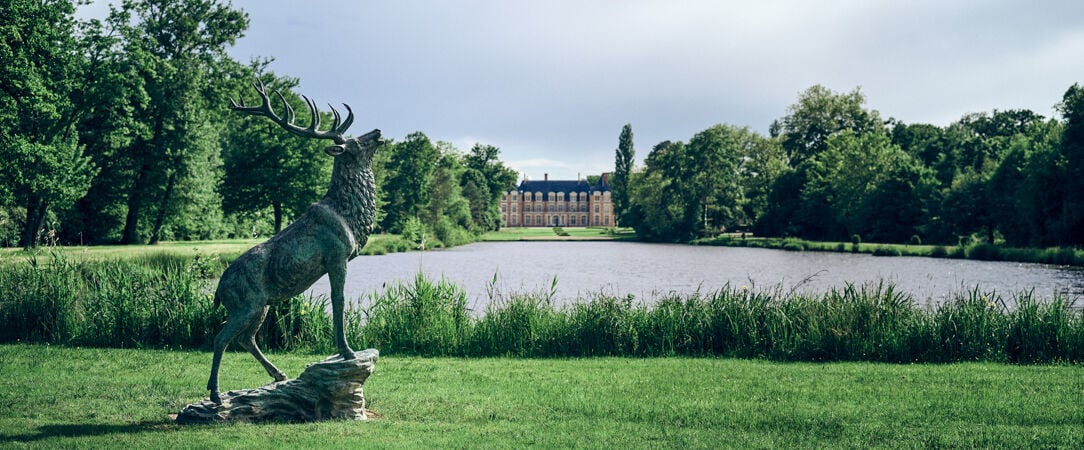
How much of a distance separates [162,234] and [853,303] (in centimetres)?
3803

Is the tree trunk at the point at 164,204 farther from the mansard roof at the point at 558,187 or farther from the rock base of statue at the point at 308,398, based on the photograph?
the mansard roof at the point at 558,187

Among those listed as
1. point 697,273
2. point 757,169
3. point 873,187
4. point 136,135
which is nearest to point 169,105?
point 136,135

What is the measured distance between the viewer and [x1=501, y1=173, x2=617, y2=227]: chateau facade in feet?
423

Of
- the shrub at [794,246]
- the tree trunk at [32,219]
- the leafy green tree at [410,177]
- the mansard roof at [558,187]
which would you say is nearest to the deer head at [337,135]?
the tree trunk at [32,219]

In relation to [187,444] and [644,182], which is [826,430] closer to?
[187,444]

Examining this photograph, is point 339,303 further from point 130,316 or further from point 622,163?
point 622,163

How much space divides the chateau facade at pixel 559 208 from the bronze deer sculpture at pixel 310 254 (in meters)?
122

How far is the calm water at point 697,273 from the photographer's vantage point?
77.2 ft

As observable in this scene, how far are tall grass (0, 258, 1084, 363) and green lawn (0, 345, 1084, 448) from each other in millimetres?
659

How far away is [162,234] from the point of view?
39844mm

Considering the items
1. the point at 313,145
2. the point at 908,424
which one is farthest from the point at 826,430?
the point at 313,145

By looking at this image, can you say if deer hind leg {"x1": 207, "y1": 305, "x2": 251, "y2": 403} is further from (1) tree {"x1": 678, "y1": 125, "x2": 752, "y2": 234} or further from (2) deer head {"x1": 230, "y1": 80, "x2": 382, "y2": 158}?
(1) tree {"x1": 678, "y1": 125, "x2": 752, "y2": 234}

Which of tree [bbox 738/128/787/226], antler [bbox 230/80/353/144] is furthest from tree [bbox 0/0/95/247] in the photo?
tree [bbox 738/128/787/226]

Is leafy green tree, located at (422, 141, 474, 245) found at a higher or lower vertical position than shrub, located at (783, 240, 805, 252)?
higher
